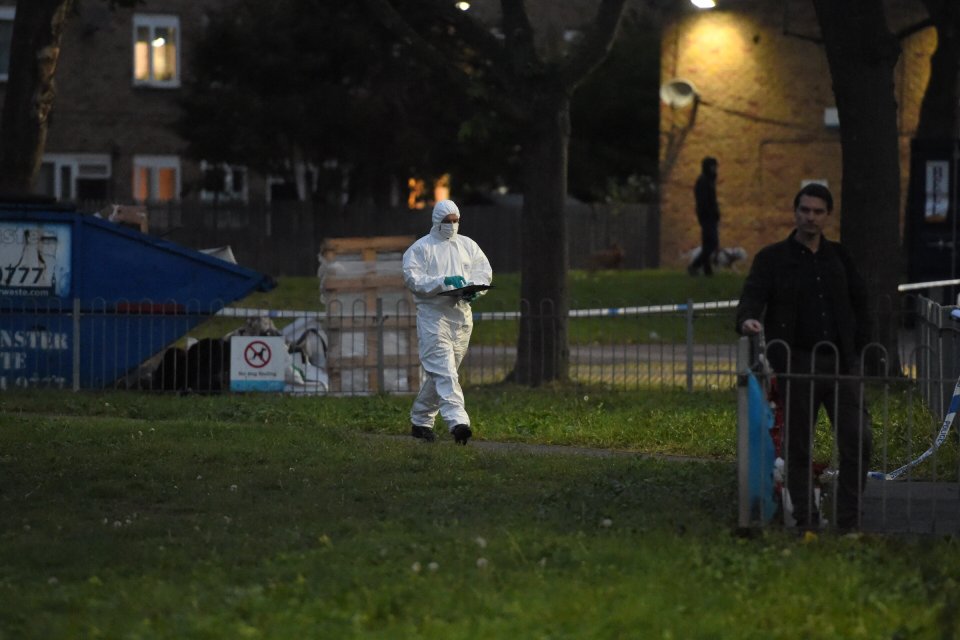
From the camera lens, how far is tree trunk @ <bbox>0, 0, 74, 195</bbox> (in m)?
20.2

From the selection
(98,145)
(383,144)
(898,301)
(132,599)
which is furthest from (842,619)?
(98,145)

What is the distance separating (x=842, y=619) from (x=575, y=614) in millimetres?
1087

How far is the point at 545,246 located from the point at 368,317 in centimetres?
205

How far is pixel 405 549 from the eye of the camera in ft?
27.5

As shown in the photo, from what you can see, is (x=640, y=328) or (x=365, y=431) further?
(x=640, y=328)

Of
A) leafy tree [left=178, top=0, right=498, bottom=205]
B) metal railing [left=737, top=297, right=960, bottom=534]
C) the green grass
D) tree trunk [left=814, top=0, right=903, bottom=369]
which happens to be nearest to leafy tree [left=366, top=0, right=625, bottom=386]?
tree trunk [left=814, top=0, right=903, bottom=369]

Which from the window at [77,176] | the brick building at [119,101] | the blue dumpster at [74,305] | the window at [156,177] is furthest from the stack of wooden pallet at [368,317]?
the window at [156,177]

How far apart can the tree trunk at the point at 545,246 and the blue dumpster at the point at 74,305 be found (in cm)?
287

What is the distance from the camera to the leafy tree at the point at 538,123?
1780 cm

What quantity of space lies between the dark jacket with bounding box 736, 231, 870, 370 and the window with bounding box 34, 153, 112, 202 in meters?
33.3

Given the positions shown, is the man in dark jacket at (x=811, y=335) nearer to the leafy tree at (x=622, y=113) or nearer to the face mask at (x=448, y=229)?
the face mask at (x=448, y=229)

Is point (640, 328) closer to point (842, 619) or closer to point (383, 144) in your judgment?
point (383, 144)

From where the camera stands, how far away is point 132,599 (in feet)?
24.1

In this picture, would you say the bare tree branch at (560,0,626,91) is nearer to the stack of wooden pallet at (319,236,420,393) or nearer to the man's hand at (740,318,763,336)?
the stack of wooden pallet at (319,236,420,393)
